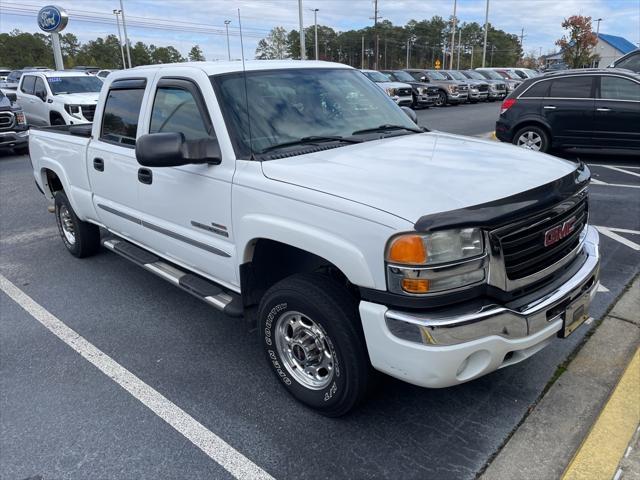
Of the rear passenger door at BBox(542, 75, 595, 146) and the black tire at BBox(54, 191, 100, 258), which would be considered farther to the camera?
the rear passenger door at BBox(542, 75, 595, 146)

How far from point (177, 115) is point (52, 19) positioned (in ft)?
76.3

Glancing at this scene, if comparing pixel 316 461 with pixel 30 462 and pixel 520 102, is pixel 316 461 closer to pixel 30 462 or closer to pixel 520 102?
pixel 30 462

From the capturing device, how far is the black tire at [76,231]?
5.59 m

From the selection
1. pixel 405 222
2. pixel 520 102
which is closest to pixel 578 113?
pixel 520 102

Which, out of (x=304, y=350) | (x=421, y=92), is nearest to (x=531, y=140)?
(x=304, y=350)

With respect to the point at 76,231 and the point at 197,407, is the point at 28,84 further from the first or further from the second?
the point at 197,407

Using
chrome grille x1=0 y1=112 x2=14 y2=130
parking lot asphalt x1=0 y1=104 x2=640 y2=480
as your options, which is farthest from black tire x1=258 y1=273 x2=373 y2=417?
chrome grille x1=0 y1=112 x2=14 y2=130

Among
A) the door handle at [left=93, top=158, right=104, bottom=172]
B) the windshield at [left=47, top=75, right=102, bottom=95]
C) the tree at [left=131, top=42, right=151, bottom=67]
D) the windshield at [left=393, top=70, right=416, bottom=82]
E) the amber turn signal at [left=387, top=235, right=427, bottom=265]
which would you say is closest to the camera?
the amber turn signal at [left=387, top=235, right=427, bottom=265]

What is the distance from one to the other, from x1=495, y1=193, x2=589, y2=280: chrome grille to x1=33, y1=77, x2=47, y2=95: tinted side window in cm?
1552

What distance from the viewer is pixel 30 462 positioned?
9.21 ft

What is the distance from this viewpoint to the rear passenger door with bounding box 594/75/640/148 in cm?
934

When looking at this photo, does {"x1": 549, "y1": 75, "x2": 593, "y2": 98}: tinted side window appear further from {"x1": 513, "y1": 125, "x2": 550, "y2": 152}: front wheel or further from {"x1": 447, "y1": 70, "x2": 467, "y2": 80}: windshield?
{"x1": 447, "y1": 70, "x2": 467, "y2": 80}: windshield

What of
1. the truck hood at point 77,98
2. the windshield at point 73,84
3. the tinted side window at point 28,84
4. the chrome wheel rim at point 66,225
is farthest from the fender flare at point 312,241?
the tinted side window at point 28,84

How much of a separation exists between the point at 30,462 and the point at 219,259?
1.50 metres
